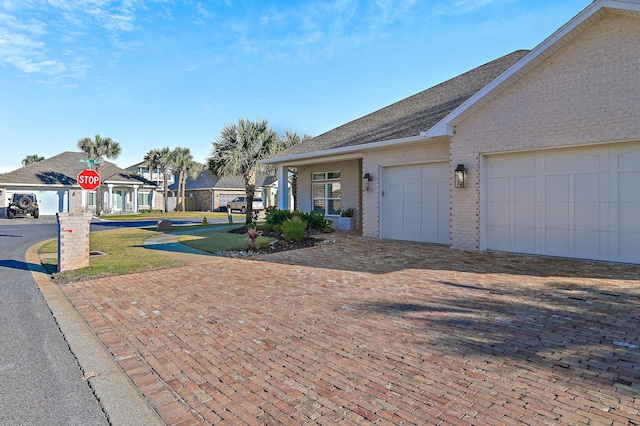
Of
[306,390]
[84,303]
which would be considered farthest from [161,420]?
[84,303]

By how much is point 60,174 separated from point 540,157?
39671 mm

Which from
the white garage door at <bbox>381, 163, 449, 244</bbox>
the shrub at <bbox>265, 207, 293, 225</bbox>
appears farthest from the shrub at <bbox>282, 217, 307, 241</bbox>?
the white garage door at <bbox>381, 163, 449, 244</bbox>

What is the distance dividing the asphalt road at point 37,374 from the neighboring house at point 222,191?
122 ft

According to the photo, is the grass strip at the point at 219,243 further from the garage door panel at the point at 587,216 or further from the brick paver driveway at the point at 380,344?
the garage door panel at the point at 587,216

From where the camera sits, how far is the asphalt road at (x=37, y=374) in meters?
2.88

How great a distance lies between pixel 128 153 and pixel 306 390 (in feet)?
145

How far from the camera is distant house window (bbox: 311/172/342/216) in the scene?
17703 mm

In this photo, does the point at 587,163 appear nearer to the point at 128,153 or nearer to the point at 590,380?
the point at 590,380

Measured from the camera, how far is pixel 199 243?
13148mm

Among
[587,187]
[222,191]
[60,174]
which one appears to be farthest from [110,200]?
[587,187]

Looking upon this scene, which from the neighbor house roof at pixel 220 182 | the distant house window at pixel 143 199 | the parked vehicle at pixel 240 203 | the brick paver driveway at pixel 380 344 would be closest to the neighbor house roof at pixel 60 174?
the distant house window at pixel 143 199

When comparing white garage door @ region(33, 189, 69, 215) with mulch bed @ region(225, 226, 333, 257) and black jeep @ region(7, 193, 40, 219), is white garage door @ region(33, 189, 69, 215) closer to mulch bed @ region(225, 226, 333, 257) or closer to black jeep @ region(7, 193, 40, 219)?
black jeep @ region(7, 193, 40, 219)

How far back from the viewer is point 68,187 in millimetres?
34000

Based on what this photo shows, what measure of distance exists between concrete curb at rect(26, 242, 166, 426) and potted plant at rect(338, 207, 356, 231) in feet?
39.2
